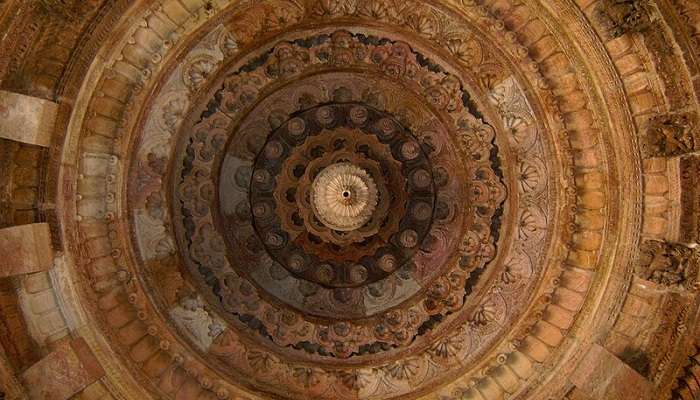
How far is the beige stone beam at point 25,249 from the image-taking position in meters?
6.51

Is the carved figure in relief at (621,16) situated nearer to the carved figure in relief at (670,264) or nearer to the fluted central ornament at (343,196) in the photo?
the carved figure in relief at (670,264)

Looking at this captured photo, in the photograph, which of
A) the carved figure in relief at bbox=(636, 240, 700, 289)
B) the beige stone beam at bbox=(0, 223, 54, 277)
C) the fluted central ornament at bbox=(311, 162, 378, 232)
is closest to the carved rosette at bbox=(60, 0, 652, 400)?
the fluted central ornament at bbox=(311, 162, 378, 232)

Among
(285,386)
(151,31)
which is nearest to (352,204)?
(285,386)

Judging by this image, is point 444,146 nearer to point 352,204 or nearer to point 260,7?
point 352,204

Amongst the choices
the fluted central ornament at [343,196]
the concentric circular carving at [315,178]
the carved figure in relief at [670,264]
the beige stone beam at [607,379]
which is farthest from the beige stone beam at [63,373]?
the carved figure in relief at [670,264]

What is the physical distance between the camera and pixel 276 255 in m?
8.77

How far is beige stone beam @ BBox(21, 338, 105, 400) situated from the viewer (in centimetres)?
662

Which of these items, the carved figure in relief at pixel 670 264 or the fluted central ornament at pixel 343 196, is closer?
the carved figure in relief at pixel 670 264

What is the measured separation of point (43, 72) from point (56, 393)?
3.64 m

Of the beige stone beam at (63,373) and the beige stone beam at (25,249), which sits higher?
the beige stone beam at (25,249)

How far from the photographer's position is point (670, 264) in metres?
6.50

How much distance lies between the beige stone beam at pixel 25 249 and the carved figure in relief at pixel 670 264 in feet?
22.6

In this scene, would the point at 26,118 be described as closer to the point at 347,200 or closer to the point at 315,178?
the point at 315,178

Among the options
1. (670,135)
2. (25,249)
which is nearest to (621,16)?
(670,135)
